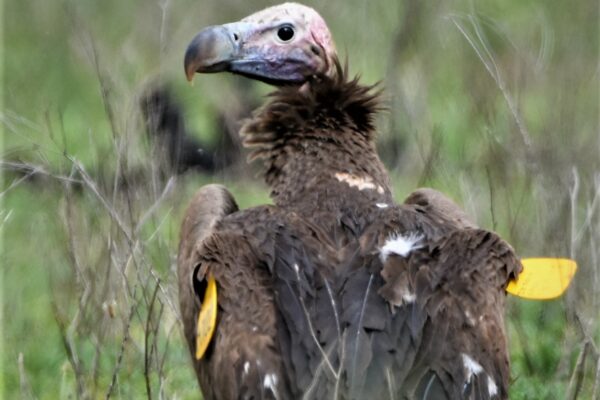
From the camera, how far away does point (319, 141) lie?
21.6 ft

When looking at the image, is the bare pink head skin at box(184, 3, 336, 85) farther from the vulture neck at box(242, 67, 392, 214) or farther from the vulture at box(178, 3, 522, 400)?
the vulture at box(178, 3, 522, 400)

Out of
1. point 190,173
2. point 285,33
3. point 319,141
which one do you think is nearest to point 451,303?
point 319,141

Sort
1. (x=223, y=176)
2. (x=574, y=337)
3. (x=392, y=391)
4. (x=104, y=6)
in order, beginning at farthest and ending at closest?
(x=104, y=6) < (x=223, y=176) < (x=574, y=337) < (x=392, y=391)

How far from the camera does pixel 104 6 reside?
→ 1317 cm

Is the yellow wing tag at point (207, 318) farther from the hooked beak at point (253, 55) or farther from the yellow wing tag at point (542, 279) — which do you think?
the hooked beak at point (253, 55)

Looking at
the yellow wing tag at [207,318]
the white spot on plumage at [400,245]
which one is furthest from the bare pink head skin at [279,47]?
the yellow wing tag at [207,318]

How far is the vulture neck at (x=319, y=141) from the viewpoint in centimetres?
642

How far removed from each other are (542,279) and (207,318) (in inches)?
52.6

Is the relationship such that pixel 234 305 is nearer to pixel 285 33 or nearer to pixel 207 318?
pixel 207 318

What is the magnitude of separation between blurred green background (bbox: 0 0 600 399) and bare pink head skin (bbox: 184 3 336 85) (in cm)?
14

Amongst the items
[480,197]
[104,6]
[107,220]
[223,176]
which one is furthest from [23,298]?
[104,6]

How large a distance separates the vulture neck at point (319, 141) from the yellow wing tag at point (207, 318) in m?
0.71

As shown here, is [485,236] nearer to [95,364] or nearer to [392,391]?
[392,391]

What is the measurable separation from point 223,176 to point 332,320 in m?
4.34
